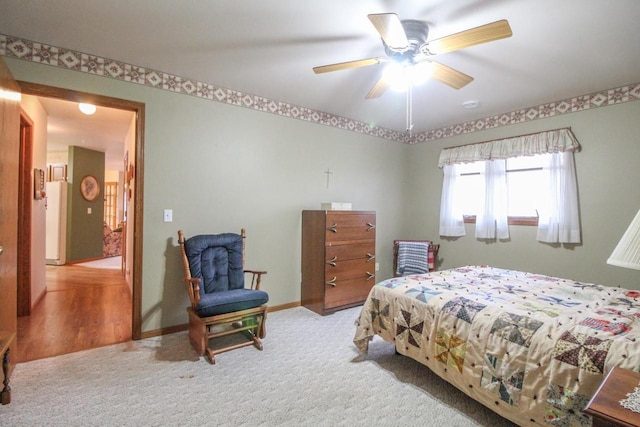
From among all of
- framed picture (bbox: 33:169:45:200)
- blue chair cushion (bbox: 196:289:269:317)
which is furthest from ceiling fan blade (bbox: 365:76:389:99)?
framed picture (bbox: 33:169:45:200)

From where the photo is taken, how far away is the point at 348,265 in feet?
12.0

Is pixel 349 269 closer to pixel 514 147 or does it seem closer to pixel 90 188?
pixel 514 147

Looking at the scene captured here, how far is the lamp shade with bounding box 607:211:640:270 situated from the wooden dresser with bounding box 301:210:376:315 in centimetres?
268

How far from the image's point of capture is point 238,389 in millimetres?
2049

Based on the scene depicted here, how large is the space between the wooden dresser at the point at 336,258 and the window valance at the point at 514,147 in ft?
5.16

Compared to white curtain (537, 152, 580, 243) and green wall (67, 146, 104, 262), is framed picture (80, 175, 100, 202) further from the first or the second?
white curtain (537, 152, 580, 243)

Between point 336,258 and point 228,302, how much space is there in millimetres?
1419

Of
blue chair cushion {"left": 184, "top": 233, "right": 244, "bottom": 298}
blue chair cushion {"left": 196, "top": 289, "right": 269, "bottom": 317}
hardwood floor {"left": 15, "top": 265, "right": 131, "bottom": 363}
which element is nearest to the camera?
blue chair cushion {"left": 196, "top": 289, "right": 269, "bottom": 317}

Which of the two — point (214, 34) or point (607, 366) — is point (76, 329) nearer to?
point (214, 34)


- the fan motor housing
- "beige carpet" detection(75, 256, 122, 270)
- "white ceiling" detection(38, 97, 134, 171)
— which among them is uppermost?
"white ceiling" detection(38, 97, 134, 171)

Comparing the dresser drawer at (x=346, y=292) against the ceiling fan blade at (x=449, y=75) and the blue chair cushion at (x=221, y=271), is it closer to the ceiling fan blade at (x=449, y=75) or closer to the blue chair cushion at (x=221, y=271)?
the blue chair cushion at (x=221, y=271)

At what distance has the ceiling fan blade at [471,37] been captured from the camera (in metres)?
1.61

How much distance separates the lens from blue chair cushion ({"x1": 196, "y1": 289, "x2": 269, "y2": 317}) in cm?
241

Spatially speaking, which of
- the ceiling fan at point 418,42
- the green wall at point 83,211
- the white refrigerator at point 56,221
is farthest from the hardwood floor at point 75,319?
the ceiling fan at point 418,42
